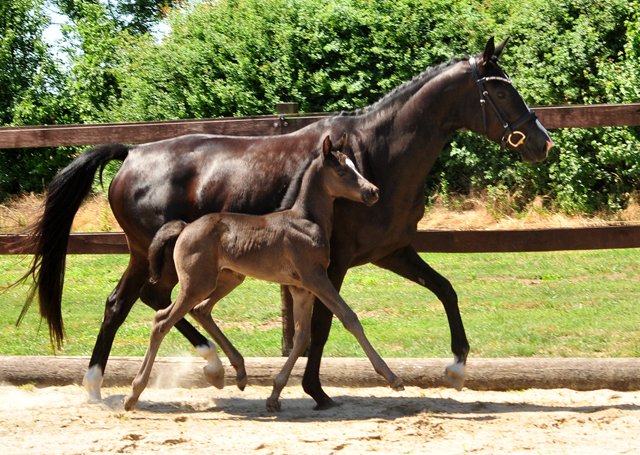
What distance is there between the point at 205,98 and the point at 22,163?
16.9ft

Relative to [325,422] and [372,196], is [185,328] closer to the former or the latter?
[325,422]

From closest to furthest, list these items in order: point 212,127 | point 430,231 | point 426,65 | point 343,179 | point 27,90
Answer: point 343,179
point 430,231
point 212,127
point 426,65
point 27,90

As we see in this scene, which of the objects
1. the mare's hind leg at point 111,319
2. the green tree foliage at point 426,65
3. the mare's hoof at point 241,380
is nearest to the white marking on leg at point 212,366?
the mare's hoof at point 241,380

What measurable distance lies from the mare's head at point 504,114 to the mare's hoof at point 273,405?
6.81ft

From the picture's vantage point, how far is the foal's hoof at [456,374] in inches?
191

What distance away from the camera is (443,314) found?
738 centimetres

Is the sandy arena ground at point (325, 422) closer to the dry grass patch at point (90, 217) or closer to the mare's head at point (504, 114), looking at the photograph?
the mare's head at point (504, 114)

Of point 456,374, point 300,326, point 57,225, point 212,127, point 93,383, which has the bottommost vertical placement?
point 93,383

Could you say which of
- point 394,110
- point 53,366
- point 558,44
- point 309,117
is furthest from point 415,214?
point 558,44

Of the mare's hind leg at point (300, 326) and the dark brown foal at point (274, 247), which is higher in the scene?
the dark brown foal at point (274, 247)

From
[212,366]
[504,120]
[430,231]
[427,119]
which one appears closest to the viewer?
[504,120]

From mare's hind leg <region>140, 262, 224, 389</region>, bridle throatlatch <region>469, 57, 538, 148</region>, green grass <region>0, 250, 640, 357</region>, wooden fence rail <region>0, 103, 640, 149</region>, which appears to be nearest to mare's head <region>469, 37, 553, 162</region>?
bridle throatlatch <region>469, 57, 538, 148</region>

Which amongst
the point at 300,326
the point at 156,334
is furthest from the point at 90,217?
the point at 300,326

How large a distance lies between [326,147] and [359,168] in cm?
32
